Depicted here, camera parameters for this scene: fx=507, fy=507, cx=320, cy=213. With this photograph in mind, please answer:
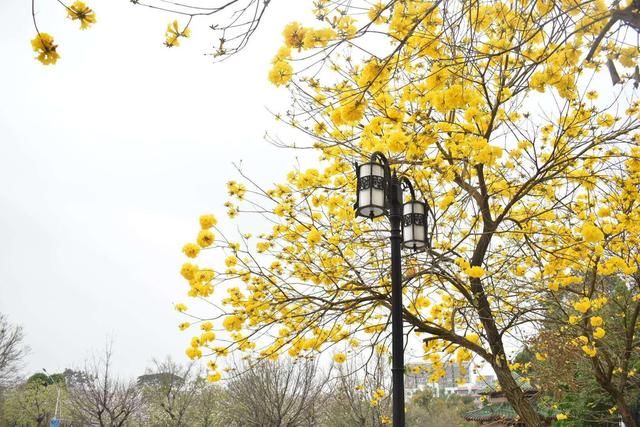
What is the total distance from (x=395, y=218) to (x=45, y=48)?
240cm

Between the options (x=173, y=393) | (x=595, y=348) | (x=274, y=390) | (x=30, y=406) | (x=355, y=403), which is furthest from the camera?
(x=30, y=406)

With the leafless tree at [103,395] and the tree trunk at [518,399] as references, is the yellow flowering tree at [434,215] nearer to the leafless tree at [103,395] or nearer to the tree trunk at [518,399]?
the tree trunk at [518,399]

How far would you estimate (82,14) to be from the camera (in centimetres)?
165

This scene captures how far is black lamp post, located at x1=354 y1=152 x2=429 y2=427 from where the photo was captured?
309cm

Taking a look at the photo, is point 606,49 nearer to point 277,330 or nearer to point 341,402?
point 277,330

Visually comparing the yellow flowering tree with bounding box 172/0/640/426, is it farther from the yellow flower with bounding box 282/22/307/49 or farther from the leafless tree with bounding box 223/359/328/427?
the leafless tree with bounding box 223/359/328/427

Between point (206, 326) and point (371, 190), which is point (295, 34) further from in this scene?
point (206, 326)

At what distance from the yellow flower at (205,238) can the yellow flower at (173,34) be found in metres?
1.78

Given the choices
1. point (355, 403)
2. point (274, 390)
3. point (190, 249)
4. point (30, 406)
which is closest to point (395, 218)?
point (190, 249)

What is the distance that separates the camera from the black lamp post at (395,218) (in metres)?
3.09

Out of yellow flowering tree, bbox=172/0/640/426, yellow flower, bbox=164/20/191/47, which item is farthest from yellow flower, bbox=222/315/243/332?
yellow flower, bbox=164/20/191/47

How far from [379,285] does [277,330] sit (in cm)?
94

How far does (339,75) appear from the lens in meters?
4.13

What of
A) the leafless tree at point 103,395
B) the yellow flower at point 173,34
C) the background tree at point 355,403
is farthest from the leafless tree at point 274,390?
the yellow flower at point 173,34
